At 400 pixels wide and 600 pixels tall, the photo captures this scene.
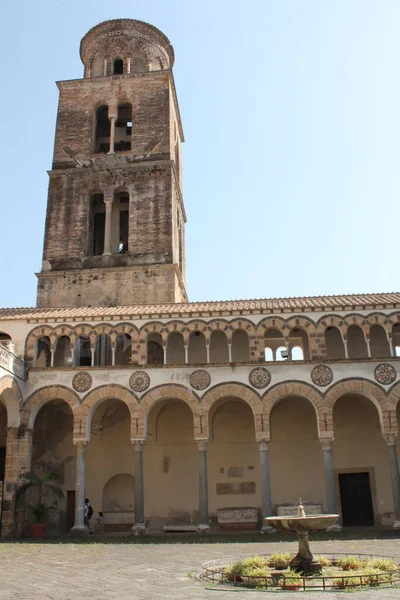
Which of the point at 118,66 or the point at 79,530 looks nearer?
the point at 79,530

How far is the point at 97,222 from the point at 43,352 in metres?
9.71

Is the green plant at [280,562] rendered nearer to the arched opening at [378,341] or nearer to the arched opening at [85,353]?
the arched opening at [378,341]

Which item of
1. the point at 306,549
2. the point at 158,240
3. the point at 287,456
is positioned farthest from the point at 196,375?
the point at 306,549

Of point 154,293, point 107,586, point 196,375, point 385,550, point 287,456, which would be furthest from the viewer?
point 154,293

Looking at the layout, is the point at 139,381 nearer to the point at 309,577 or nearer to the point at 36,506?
the point at 36,506

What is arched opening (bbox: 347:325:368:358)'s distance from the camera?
74.1 feet

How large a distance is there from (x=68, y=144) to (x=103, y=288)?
8378 mm

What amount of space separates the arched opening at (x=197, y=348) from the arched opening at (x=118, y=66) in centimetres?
1715

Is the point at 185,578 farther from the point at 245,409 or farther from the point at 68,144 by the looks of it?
the point at 68,144

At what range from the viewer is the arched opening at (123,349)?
2348 centimetres

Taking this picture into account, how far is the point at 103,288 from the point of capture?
26.6 meters

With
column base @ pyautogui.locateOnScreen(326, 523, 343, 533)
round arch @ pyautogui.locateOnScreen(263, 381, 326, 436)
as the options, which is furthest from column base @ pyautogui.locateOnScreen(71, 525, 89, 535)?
column base @ pyautogui.locateOnScreen(326, 523, 343, 533)

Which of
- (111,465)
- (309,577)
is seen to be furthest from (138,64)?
(309,577)

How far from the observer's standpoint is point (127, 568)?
11.0 metres
